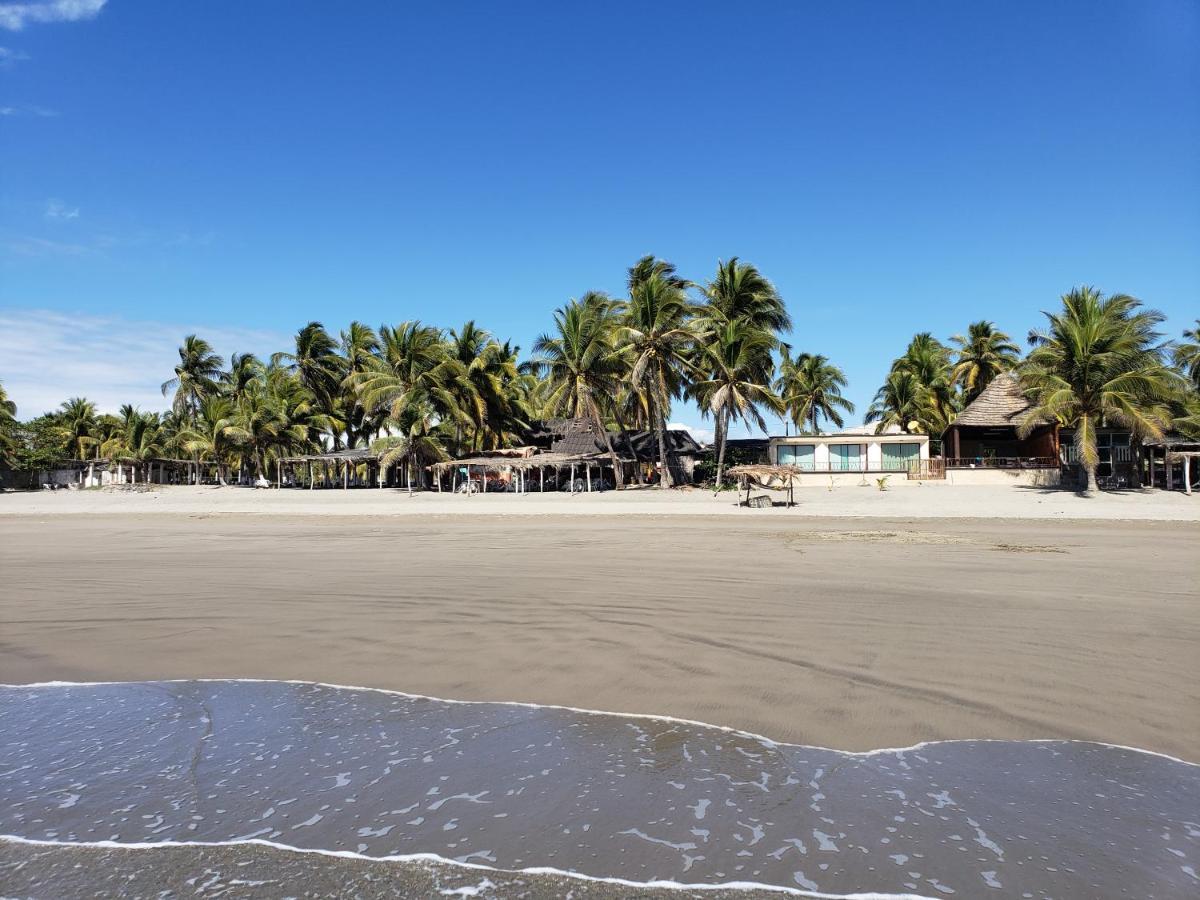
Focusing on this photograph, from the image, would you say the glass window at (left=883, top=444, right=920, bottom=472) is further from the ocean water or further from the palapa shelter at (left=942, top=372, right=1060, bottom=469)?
the ocean water

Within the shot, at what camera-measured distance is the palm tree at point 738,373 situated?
1250 inches

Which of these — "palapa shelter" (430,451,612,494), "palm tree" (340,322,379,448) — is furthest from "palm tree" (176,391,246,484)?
"palapa shelter" (430,451,612,494)

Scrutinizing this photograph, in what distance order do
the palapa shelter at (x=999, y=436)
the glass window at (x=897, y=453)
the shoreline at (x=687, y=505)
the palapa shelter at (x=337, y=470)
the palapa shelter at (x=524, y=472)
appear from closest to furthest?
the shoreline at (x=687, y=505)
the palapa shelter at (x=999, y=436)
the palapa shelter at (x=524, y=472)
the glass window at (x=897, y=453)
the palapa shelter at (x=337, y=470)

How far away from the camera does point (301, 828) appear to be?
287 cm

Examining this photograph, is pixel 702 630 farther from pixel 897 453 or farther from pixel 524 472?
pixel 897 453

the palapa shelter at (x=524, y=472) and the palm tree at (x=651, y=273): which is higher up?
the palm tree at (x=651, y=273)

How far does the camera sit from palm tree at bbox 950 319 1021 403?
44.6 m

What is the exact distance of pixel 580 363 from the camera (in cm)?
3500

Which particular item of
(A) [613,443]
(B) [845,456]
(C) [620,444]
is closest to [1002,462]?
(B) [845,456]

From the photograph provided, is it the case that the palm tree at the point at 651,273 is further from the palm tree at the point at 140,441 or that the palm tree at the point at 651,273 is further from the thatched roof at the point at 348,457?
the palm tree at the point at 140,441

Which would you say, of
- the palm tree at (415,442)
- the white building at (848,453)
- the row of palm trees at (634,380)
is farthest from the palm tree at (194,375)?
the white building at (848,453)

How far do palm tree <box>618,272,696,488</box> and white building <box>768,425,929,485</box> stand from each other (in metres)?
7.34

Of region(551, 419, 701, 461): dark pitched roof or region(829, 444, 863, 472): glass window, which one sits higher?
region(551, 419, 701, 461): dark pitched roof

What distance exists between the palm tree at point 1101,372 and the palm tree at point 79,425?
69552mm
